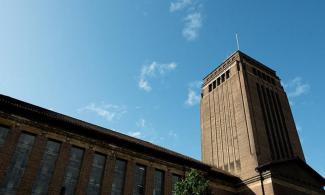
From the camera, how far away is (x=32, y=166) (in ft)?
67.2

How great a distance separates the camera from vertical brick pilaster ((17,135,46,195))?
19516 mm

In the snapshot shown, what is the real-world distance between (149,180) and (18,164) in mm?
9877

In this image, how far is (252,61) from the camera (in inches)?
1692

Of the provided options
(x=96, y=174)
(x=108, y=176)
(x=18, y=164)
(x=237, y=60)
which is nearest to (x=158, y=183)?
(x=108, y=176)

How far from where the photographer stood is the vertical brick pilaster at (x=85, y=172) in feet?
70.6

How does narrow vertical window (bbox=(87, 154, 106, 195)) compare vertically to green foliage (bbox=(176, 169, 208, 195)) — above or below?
above

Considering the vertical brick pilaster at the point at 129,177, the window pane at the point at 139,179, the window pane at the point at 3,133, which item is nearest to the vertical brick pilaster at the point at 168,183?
the window pane at the point at 139,179

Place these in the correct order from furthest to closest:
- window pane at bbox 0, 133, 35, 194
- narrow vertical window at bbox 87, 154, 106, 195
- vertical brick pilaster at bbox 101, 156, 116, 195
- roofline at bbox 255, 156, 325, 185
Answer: roofline at bbox 255, 156, 325, 185
vertical brick pilaster at bbox 101, 156, 116, 195
narrow vertical window at bbox 87, 154, 106, 195
window pane at bbox 0, 133, 35, 194

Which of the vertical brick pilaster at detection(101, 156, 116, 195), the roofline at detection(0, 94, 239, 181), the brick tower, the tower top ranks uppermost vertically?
the tower top

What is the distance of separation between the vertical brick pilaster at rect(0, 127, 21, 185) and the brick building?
6cm

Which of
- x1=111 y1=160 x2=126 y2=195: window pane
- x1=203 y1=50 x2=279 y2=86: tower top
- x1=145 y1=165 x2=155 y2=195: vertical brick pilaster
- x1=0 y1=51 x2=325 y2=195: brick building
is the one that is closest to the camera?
x1=0 y1=51 x2=325 y2=195: brick building

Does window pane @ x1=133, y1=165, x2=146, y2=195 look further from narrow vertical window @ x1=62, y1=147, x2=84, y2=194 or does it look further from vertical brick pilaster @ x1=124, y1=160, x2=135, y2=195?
narrow vertical window @ x1=62, y1=147, x2=84, y2=194

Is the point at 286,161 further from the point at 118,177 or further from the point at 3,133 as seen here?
the point at 3,133

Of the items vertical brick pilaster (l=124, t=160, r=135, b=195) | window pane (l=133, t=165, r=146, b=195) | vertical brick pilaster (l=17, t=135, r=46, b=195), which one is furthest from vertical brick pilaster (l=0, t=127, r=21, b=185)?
window pane (l=133, t=165, r=146, b=195)
